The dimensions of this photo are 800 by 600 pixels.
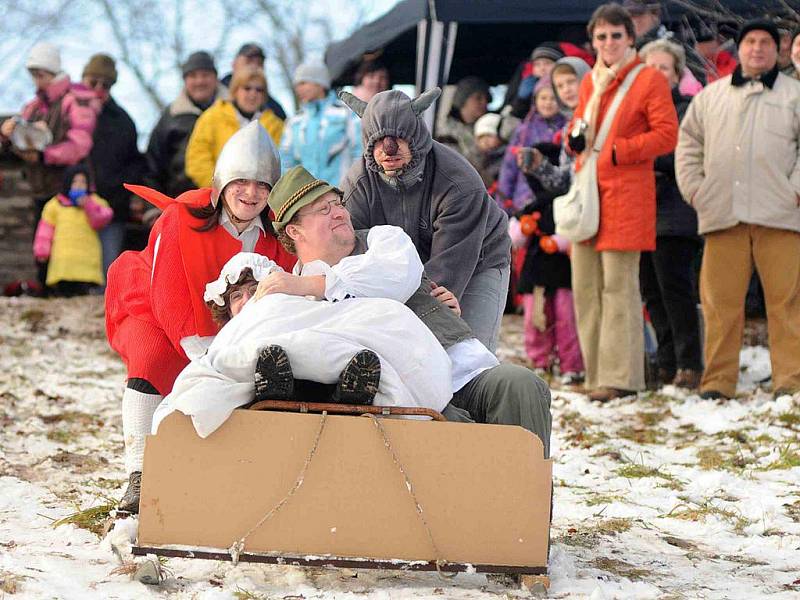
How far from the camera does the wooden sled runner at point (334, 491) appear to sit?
3564 mm

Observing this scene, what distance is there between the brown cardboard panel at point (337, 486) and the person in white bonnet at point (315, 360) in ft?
0.34

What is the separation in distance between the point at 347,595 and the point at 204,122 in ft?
21.3

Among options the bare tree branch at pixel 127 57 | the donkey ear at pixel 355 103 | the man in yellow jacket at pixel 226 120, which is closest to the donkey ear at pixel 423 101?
the donkey ear at pixel 355 103

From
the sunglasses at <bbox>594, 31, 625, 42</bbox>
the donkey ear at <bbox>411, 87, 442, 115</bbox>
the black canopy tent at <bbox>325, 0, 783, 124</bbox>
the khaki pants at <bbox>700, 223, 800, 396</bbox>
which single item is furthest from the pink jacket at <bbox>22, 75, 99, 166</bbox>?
the donkey ear at <bbox>411, 87, 442, 115</bbox>

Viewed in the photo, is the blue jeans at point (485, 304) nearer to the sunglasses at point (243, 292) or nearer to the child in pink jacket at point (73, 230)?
the sunglasses at point (243, 292)

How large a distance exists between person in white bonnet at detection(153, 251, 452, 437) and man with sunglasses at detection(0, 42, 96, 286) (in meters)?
7.53

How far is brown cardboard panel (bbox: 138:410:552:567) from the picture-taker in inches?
140

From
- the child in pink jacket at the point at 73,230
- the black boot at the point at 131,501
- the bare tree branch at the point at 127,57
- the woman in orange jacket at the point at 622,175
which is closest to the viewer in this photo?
the black boot at the point at 131,501

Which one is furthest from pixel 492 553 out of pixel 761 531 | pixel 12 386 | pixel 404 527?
pixel 12 386

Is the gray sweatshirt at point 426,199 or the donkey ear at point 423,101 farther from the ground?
the donkey ear at point 423,101

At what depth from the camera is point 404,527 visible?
11.8ft

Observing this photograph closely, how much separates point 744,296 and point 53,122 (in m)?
6.40

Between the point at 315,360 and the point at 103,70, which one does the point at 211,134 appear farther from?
the point at 315,360

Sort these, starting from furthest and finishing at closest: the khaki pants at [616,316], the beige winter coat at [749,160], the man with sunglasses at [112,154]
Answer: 1. the man with sunglasses at [112,154]
2. the khaki pants at [616,316]
3. the beige winter coat at [749,160]
